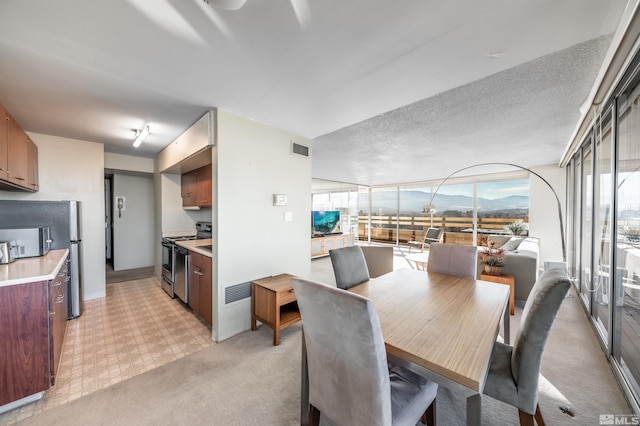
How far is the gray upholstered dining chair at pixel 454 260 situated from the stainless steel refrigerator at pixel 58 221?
415 centimetres

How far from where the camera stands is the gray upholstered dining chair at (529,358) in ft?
3.50

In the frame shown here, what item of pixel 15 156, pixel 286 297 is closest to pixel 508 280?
pixel 286 297

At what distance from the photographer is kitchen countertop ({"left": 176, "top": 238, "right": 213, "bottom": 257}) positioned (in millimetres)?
2683

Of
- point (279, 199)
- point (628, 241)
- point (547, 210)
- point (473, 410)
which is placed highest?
point (279, 199)

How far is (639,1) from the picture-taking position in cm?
113

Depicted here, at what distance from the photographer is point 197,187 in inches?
142

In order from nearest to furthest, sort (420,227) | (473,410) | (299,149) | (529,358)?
1. (473,410)
2. (529,358)
3. (299,149)
4. (420,227)

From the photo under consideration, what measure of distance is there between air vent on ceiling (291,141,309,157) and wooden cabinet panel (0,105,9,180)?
8.28 feet

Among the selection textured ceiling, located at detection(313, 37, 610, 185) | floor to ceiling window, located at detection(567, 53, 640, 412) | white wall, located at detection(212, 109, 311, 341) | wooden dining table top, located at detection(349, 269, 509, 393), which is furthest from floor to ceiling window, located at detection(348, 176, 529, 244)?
wooden dining table top, located at detection(349, 269, 509, 393)

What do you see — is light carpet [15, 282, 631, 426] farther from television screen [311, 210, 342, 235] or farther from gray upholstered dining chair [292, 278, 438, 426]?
television screen [311, 210, 342, 235]

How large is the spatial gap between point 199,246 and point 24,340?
169cm

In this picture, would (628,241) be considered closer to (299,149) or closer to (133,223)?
(299,149)

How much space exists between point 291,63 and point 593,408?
10.0 feet

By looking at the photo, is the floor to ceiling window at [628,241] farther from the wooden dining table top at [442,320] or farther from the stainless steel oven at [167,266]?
the stainless steel oven at [167,266]
